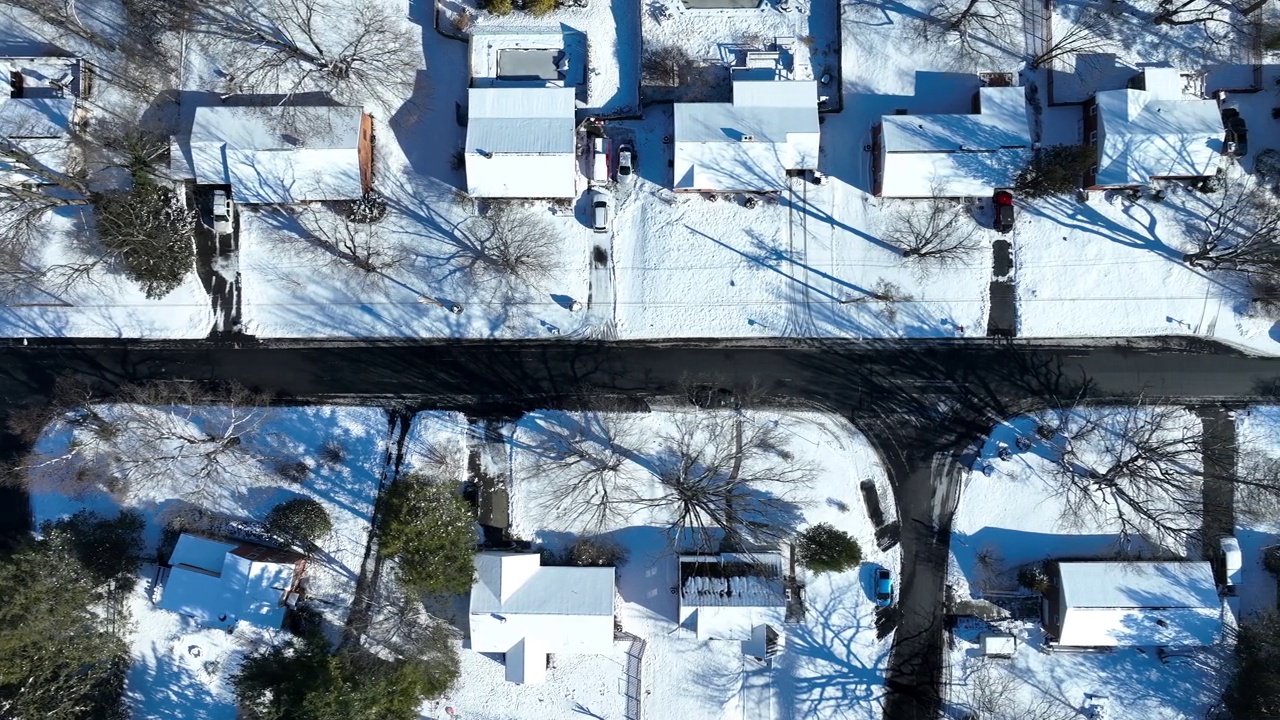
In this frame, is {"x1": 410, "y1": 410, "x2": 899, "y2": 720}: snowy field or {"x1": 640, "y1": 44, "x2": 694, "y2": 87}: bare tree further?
{"x1": 640, "y1": 44, "x2": 694, "y2": 87}: bare tree

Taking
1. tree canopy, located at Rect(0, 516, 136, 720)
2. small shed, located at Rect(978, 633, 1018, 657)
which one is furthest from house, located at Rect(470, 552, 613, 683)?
small shed, located at Rect(978, 633, 1018, 657)

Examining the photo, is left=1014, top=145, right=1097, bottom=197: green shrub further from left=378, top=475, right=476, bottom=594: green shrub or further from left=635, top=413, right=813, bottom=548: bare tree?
left=378, top=475, right=476, bottom=594: green shrub

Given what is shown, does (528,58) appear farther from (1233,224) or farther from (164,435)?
(1233,224)

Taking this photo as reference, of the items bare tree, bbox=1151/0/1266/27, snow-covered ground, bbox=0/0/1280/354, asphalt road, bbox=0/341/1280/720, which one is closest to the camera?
asphalt road, bbox=0/341/1280/720

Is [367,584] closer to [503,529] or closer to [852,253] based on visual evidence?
[503,529]

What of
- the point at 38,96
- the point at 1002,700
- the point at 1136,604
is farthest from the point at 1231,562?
the point at 38,96

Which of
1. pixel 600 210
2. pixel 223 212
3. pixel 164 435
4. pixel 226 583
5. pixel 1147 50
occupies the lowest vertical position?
pixel 226 583

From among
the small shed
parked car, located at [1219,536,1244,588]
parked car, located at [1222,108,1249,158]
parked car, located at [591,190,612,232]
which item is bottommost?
the small shed
